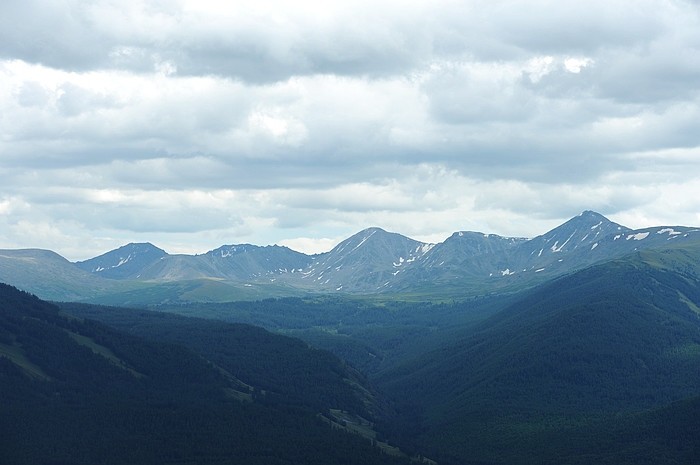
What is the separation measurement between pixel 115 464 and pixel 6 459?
23162 millimetres

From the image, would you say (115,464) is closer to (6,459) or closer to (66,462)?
(66,462)

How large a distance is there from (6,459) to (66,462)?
12.5 metres

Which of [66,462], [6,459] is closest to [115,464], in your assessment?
[66,462]

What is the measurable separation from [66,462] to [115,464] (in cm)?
1064

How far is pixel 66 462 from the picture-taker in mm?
194875

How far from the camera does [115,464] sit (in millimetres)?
198750

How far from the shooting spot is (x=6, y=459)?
189750 mm
